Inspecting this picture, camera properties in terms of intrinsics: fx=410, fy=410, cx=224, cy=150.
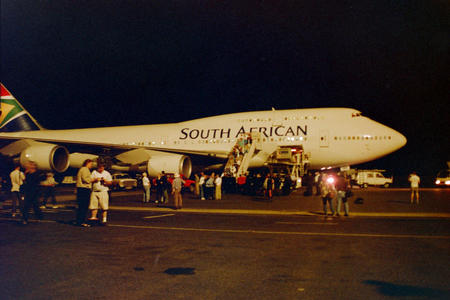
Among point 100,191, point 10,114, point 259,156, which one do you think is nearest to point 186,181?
point 259,156

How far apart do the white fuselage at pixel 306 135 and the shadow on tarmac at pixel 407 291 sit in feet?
61.2

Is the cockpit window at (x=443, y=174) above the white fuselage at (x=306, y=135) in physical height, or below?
below

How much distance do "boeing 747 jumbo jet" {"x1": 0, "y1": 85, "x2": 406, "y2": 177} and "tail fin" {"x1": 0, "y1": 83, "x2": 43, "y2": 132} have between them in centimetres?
1149

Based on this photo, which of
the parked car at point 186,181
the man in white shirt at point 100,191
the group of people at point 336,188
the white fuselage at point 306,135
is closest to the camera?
the man in white shirt at point 100,191

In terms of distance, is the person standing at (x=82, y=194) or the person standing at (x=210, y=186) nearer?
the person standing at (x=82, y=194)

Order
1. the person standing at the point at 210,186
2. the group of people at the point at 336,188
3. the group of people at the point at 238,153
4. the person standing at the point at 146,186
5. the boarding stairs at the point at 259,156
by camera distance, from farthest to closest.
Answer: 1. the group of people at the point at 238,153
2. the boarding stairs at the point at 259,156
3. the person standing at the point at 210,186
4. the person standing at the point at 146,186
5. the group of people at the point at 336,188

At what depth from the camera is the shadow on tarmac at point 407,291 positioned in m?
4.47

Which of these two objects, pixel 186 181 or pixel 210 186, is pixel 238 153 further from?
pixel 186 181

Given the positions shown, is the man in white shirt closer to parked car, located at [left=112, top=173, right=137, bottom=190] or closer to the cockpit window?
parked car, located at [left=112, top=173, right=137, bottom=190]

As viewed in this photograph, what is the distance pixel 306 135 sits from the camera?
23.4m

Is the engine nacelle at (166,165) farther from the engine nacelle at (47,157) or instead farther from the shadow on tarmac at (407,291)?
the shadow on tarmac at (407,291)

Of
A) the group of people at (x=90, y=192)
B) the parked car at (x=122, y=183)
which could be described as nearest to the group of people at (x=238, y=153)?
the parked car at (x=122, y=183)

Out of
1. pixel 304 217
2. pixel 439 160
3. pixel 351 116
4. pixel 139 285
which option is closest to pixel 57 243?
pixel 139 285

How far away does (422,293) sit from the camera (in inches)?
179
